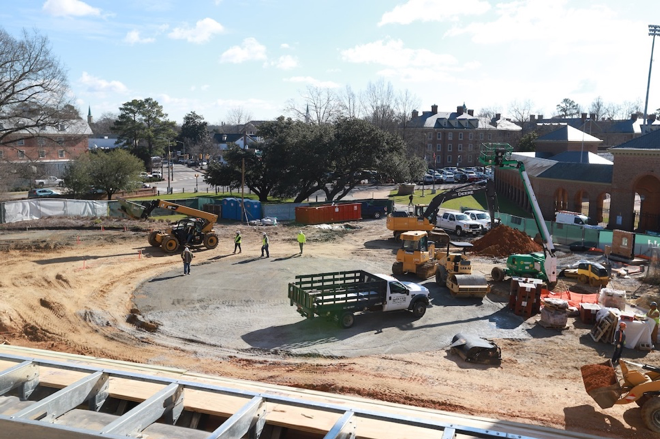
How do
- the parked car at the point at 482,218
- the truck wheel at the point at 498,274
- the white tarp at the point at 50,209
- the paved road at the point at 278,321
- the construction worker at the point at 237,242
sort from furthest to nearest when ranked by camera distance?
1. the white tarp at the point at 50,209
2. the parked car at the point at 482,218
3. the construction worker at the point at 237,242
4. the truck wheel at the point at 498,274
5. the paved road at the point at 278,321

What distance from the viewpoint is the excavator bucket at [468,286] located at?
75.3ft

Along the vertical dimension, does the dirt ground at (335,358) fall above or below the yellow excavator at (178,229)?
below

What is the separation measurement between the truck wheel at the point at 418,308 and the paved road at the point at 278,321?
23 cm

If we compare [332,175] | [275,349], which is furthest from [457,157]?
[275,349]

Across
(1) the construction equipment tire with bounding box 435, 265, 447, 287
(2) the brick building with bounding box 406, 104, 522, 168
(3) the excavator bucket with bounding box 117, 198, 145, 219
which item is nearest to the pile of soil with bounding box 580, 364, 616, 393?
(1) the construction equipment tire with bounding box 435, 265, 447, 287

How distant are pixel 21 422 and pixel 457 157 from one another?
105 m

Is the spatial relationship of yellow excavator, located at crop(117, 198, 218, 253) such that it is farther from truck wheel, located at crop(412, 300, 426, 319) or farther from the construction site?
truck wheel, located at crop(412, 300, 426, 319)

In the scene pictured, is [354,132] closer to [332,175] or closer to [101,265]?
[332,175]

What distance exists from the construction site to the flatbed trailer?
0.06 m

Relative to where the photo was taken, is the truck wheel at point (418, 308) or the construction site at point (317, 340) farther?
the truck wheel at point (418, 308)

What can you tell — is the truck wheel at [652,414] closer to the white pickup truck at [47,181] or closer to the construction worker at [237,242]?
the construction worker at [237,242]

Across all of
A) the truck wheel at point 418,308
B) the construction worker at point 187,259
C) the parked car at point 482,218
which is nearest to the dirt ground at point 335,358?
the construction worker at point 187,259

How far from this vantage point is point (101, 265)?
Result: 1109 inches

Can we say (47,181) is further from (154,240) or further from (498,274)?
(498,274)
